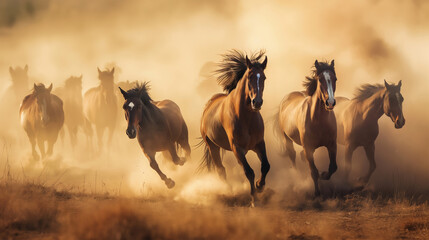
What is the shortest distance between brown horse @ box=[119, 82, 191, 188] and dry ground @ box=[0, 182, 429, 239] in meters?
1.72

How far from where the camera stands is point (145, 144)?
10.4m

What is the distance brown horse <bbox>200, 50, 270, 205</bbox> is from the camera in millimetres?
8182

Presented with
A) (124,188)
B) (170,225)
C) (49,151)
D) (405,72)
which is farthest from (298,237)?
(405,72)

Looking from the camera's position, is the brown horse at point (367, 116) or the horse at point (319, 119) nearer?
the horse at point (319, 119)

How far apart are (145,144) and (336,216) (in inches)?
173

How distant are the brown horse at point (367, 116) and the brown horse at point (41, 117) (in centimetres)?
831

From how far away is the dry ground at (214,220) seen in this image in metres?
5.93

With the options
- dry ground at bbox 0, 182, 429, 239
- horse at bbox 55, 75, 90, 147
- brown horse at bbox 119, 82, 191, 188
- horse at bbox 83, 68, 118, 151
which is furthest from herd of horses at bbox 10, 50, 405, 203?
horse at bbox 55, 75, 90, 147

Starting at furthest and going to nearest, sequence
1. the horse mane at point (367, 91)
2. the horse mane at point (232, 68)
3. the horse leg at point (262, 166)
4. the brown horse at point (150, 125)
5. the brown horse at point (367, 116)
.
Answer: the horse mane at point (367, 91), the brown horse at point (367, 116), the brown horse at point (150, 125), the horse mane at point (232, 68), the horse leg at point (262, 166)

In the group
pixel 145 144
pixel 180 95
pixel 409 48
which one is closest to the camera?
pixel 145 144

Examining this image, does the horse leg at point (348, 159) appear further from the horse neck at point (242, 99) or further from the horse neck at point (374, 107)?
the horse neck at point (242, 99)

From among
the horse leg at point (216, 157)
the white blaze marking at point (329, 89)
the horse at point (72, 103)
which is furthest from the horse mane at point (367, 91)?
the horse at point (72, 103)

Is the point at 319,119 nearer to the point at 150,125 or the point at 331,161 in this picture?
the point at 331,161

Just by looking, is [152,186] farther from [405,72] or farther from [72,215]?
[405,72]
